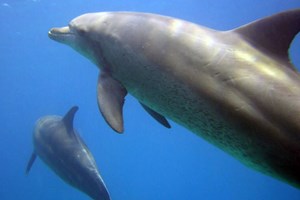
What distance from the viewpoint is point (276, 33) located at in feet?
13.4

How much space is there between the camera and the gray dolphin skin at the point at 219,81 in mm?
3629

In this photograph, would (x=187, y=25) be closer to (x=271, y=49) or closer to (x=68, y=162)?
(x=271, y=49)

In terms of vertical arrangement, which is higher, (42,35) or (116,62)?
(42,35)

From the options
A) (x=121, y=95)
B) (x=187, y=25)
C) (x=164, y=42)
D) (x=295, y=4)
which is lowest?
(x=121, y=95)

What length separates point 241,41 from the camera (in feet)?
13.8

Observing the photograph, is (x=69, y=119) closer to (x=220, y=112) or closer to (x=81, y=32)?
(x=81, y=32)

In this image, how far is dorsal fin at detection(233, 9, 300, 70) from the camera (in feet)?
13.1

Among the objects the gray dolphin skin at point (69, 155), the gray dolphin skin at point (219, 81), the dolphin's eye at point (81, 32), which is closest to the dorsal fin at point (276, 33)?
the gray dolphin skin at point (219, 81)

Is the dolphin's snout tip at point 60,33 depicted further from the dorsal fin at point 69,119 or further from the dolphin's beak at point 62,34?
the dorsal fin at point 69,119

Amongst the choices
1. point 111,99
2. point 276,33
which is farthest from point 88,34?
point 276,33

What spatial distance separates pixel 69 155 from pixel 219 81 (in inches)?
263

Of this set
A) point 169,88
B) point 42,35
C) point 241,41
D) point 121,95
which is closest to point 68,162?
point 121,95

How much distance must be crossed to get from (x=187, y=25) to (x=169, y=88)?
885 millimetres

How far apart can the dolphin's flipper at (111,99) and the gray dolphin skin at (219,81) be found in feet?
0.05
